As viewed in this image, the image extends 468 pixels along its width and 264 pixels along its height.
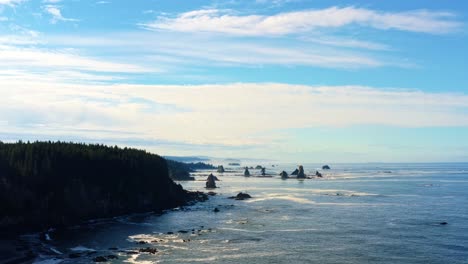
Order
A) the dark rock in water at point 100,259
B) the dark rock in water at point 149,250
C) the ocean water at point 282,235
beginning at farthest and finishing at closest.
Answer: the dark rock in water at point 149,250, the ocean water at point 282,235, the dark rock in water at point 100,259

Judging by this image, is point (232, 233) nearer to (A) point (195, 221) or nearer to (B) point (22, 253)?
(A) point (195, 221)

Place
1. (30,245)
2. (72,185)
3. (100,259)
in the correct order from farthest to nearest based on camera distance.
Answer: (72,185) → (30,245) → (100,259)

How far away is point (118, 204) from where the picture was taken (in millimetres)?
134875

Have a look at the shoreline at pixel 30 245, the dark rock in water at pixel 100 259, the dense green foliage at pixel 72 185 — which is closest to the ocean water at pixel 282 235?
the shoreline at pixel 30 245

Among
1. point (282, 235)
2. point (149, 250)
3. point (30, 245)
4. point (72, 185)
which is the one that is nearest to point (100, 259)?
point (149, 250)

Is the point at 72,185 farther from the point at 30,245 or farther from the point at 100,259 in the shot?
the point at 100,259

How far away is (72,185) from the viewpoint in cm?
12356

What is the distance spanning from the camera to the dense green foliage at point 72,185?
4306 inches

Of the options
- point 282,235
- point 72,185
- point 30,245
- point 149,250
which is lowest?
point 30,245

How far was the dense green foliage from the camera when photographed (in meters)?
109

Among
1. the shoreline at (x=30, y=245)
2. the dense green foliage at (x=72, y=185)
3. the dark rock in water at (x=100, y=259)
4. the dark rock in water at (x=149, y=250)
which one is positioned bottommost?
the shoreline at (x=30, y=245)

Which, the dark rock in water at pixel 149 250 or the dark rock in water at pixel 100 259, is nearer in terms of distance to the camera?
the dark rock in water at pixel 100 259

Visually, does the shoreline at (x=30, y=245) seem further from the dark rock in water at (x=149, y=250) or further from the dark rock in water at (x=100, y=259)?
the dark rock in water at (x=149, y=250)

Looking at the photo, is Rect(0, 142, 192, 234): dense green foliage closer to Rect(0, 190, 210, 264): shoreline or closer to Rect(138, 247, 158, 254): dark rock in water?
Rect(0, 190, 210, 264): shoreline
